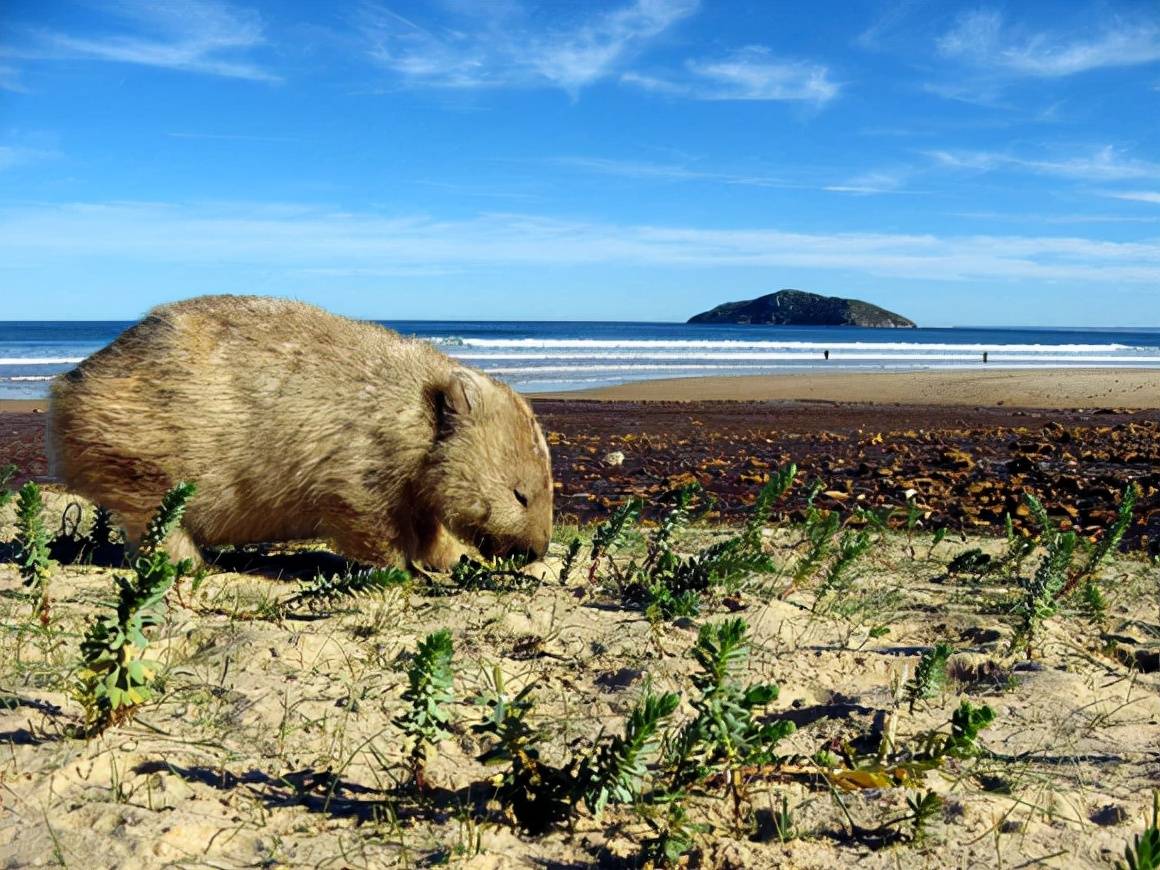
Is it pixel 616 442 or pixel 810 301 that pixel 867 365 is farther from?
pixel 810 301

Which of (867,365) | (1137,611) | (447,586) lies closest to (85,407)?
(447,586)

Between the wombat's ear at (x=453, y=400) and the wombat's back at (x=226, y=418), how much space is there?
3.7 inches

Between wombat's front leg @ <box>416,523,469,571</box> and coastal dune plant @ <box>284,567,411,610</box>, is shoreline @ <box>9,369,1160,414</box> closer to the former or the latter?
wombat's front leg @ <box>416,523,469,571</box>

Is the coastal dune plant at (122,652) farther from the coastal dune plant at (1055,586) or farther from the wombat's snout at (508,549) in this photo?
the coastal dune plant at (1055,586)

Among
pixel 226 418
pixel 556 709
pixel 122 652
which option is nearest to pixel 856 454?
pixel 226 418

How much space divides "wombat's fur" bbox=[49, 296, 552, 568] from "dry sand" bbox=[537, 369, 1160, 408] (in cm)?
1472

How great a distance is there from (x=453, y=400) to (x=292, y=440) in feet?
2.33

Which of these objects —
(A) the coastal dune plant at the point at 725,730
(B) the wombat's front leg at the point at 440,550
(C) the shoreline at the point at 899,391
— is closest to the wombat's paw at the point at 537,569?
(B) the wombat's front leg at the point at 440,550

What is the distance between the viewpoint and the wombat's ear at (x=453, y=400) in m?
4.21

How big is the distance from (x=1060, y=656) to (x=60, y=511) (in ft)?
18.0

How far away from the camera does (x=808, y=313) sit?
12781 cm

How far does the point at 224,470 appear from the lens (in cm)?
403

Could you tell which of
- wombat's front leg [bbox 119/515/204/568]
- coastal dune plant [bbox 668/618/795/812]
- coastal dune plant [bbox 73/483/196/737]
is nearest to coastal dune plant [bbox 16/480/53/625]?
wombat's front leg [bbox 119/515/204/568]

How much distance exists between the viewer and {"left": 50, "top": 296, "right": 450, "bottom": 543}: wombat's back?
397 cm
